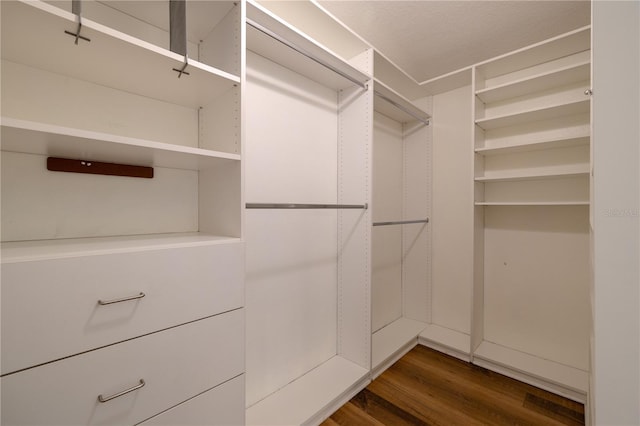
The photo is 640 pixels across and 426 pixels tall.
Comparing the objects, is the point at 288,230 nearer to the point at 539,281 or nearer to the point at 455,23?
the point at 455,23

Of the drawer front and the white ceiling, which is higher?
the white ceiling

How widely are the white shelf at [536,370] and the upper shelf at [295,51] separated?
2337 millimetres

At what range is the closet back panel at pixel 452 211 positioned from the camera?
2430 mm

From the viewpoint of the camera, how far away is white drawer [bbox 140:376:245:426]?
0.92 meters

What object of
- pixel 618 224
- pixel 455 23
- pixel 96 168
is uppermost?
pixel 455 23

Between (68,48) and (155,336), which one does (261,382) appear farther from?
(68,48)

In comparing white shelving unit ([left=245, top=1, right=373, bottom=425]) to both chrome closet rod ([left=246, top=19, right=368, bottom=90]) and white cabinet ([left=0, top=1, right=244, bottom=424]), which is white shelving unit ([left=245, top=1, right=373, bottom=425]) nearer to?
chrome closet rod ([left=246, top=19, right=368, bottom=90])

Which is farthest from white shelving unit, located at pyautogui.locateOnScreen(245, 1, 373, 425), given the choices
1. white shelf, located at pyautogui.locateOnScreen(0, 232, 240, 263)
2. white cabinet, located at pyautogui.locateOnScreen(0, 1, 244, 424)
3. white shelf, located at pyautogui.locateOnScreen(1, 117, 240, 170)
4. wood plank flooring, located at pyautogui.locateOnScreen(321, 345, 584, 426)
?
white shelf, located at pyautogui.locateOnScreen(0, 232, 240, 263)

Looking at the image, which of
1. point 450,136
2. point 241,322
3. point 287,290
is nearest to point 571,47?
point 450,136

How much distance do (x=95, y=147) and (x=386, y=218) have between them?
87.9 inches

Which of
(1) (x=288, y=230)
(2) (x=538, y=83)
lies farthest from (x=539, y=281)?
(1) (x=288, y=230)

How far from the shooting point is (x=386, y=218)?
8.45ft

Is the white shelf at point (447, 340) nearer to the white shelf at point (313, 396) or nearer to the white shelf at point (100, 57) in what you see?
the white shelf at point (313, 396)

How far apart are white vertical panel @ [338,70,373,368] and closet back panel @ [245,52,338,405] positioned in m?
0.07
